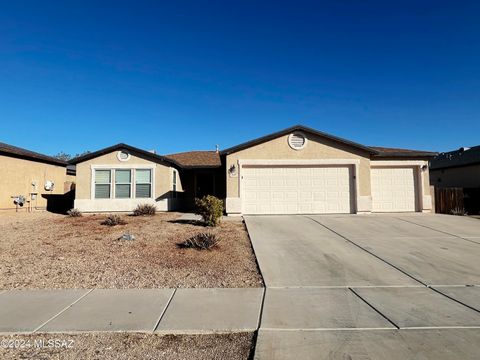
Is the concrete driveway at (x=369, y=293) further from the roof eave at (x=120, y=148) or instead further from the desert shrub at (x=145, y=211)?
the roof eave at (x=120, y=148)

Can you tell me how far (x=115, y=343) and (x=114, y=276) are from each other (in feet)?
9.80

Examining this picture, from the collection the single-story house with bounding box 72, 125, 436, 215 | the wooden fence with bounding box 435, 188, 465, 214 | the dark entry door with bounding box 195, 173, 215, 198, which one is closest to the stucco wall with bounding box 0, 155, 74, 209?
the dark entry door with bounding box 195, 173, 215, 198

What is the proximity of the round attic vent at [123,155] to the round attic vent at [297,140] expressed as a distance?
884 centimetres

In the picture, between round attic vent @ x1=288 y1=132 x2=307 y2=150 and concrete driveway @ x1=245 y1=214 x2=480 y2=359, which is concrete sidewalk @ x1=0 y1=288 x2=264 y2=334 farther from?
round attic vent @ x1=288 y1=132 x2=307 y2=150

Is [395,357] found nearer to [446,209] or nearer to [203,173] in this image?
[446,209]

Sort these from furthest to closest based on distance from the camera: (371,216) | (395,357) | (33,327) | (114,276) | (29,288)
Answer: (371,216) < (114,276) < (29,288) < (33,327) < (395,357)

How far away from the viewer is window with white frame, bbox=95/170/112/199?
1778cm

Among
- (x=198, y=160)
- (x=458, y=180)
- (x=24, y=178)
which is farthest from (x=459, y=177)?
(x=24, y=178)

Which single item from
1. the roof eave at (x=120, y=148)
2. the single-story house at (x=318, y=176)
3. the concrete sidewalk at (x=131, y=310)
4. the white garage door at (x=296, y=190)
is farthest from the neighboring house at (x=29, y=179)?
the concrete sidewalk at (x=131, y=310)

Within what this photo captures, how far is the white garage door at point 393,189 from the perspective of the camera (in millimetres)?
16656

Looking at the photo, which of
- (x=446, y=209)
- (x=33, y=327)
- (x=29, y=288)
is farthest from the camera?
(x=446, y=209)

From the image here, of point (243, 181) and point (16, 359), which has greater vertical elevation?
point (243, 181)

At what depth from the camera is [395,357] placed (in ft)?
12.3

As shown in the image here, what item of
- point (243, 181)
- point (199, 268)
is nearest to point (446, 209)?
point (243, 181)
